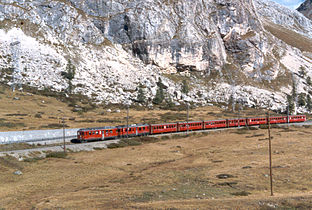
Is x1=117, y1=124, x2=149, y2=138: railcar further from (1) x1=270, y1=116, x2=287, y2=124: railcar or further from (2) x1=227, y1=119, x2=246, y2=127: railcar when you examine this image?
(1) x1=270, y1=116, x2=287, y2=124: railcar

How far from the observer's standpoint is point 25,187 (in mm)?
23328

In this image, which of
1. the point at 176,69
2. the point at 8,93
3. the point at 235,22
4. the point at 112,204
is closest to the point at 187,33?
the point at 176,69

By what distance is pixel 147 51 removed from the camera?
122562 millimetres

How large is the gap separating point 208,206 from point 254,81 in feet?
425

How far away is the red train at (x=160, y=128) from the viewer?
47.8 metres

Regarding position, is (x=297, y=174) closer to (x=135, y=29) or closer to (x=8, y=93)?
(x=8, y=93)

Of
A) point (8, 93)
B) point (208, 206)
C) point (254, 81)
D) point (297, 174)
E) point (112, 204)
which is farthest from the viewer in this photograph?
point (254, 81)

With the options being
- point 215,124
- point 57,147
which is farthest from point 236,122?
point 57,147

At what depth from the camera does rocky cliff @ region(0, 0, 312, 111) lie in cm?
9651

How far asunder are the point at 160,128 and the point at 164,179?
32.6 meters

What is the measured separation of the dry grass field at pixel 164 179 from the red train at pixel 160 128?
530cm

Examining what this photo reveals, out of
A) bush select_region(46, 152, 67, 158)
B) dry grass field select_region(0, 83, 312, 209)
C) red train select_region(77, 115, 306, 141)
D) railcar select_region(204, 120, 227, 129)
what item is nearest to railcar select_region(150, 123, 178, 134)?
red train select_region(77, 115, 306, 141)

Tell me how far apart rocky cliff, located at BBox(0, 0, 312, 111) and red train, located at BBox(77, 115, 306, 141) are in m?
37.5

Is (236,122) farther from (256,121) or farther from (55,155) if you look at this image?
(55,155)
